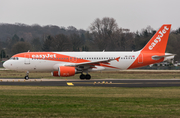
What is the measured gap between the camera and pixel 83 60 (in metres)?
34.0

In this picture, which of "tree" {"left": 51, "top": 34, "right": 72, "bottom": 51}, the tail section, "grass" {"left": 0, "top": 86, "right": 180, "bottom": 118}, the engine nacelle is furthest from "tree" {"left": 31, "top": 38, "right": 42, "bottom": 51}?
"grass" {"left": 0, "top": 86, "right": 180, "bottom": 118}

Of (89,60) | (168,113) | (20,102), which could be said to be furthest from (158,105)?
(89,60)

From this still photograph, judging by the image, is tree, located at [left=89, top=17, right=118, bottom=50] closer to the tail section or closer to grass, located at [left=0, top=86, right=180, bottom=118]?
the tail section

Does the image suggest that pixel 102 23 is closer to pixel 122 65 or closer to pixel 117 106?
pixel 122 65

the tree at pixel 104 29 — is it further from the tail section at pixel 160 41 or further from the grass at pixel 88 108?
the grass at pixel 88 108

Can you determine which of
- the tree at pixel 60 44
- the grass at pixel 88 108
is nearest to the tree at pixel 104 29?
the tree at pixel 60 44

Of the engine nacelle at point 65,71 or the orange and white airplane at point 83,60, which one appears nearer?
the engine nacelle at point 65,71

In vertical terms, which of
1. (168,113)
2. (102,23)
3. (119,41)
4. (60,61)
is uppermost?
(102,23)

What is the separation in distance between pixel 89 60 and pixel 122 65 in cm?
425

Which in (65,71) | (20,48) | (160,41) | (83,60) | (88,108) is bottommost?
(88,108)

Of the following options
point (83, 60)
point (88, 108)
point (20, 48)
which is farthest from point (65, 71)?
point (20, 48)

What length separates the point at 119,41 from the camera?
3226 inches

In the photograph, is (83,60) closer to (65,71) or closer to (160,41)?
(65,71)

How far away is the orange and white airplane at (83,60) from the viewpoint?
3281 cm
